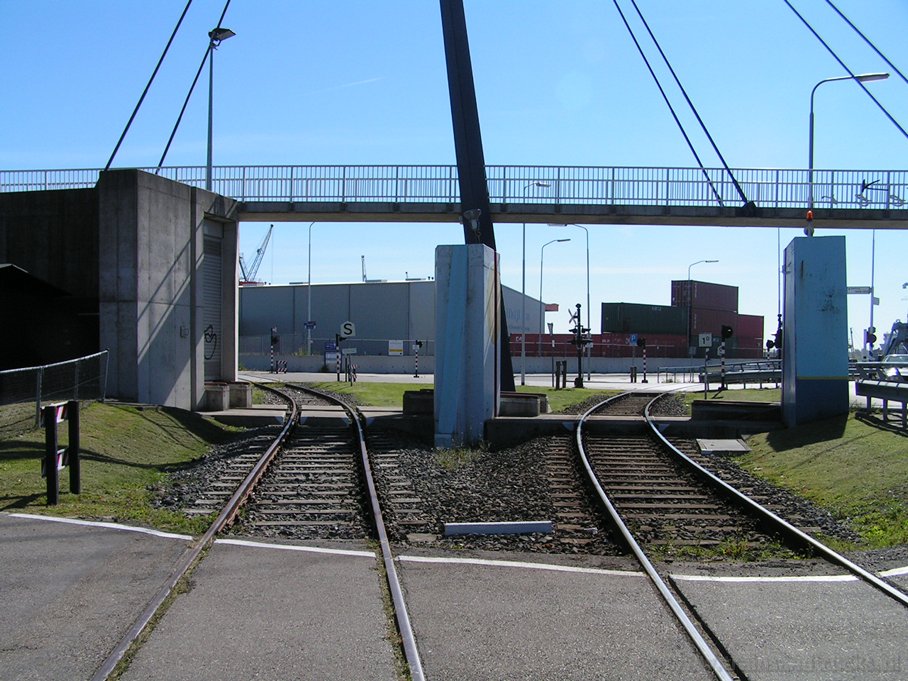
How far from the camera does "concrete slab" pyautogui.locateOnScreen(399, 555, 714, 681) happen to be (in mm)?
5203

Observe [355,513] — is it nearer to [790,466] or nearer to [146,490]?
[146,490]

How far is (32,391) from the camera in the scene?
14.5 metres

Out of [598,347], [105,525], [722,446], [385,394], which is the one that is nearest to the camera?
[105,525]

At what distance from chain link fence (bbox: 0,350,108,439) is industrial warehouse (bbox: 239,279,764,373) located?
1935 inches

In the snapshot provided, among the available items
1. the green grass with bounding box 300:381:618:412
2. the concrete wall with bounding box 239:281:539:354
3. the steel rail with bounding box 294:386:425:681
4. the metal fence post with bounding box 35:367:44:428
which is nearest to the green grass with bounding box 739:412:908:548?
the steel rail with bounding box 294:386:425:681

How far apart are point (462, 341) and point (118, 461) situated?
6.94 meters

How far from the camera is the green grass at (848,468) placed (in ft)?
32.1

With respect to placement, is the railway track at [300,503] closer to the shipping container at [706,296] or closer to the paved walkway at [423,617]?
the paved walkway at [423,617]

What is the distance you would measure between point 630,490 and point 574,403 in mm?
17889

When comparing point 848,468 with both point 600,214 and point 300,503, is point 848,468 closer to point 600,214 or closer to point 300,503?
point 300,503

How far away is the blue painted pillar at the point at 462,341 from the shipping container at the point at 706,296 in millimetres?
76783

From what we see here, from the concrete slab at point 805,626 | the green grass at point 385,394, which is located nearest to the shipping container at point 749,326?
the green grass at point 385,394

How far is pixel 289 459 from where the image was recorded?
14.4 m

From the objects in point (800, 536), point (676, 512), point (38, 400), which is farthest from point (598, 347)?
point (800, 536)
